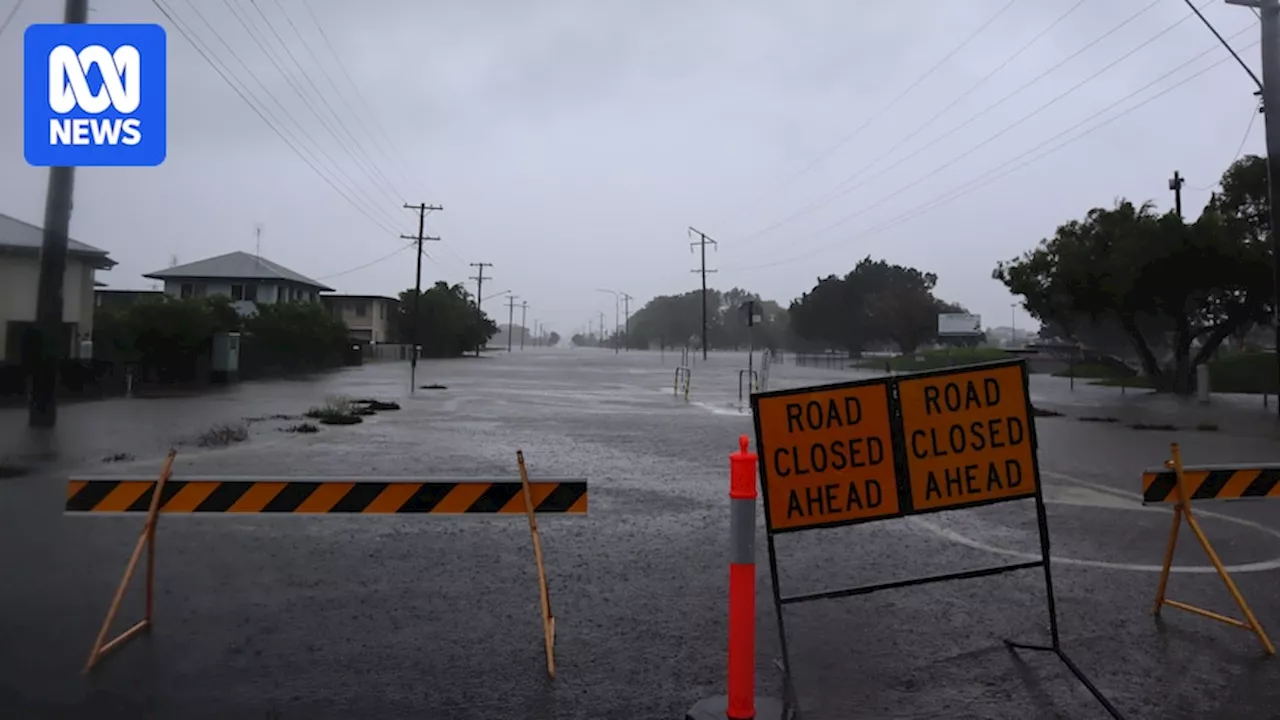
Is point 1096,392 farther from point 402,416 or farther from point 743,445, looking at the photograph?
point 743,445

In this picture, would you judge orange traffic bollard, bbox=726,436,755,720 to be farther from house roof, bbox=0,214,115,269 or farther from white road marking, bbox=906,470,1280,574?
house roof, bbox=0,214,115,269

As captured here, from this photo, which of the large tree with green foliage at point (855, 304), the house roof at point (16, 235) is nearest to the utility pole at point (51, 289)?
the house roof at point (16, 235)

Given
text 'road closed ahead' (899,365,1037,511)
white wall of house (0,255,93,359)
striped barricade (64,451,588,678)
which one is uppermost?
white wall of house (0,255,93,359)

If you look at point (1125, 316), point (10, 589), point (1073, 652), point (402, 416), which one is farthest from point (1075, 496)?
point (1125, 316)

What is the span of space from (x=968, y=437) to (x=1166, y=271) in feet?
92.0

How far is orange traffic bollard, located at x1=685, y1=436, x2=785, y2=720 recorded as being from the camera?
3.78 m

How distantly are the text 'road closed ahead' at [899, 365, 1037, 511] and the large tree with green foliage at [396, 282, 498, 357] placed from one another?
76665 mm

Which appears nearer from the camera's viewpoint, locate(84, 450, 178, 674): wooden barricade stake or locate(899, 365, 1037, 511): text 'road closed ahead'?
locate(84, 450, 178, 674): wooden barricade stake

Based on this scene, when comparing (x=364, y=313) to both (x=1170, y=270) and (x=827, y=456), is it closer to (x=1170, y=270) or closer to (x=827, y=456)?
(x=1170, y=270)

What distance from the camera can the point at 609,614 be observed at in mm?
5484

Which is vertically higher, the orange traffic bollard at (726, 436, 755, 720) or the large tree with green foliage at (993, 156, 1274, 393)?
the large tree with green foliage at (993, 156, 1274, 393)

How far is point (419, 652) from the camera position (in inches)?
189

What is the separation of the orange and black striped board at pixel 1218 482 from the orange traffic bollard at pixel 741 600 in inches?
120

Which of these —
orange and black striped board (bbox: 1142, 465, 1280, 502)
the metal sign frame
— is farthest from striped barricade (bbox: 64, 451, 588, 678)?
orange and black striped board (bbox: 1142, 465, 1280, 502)
